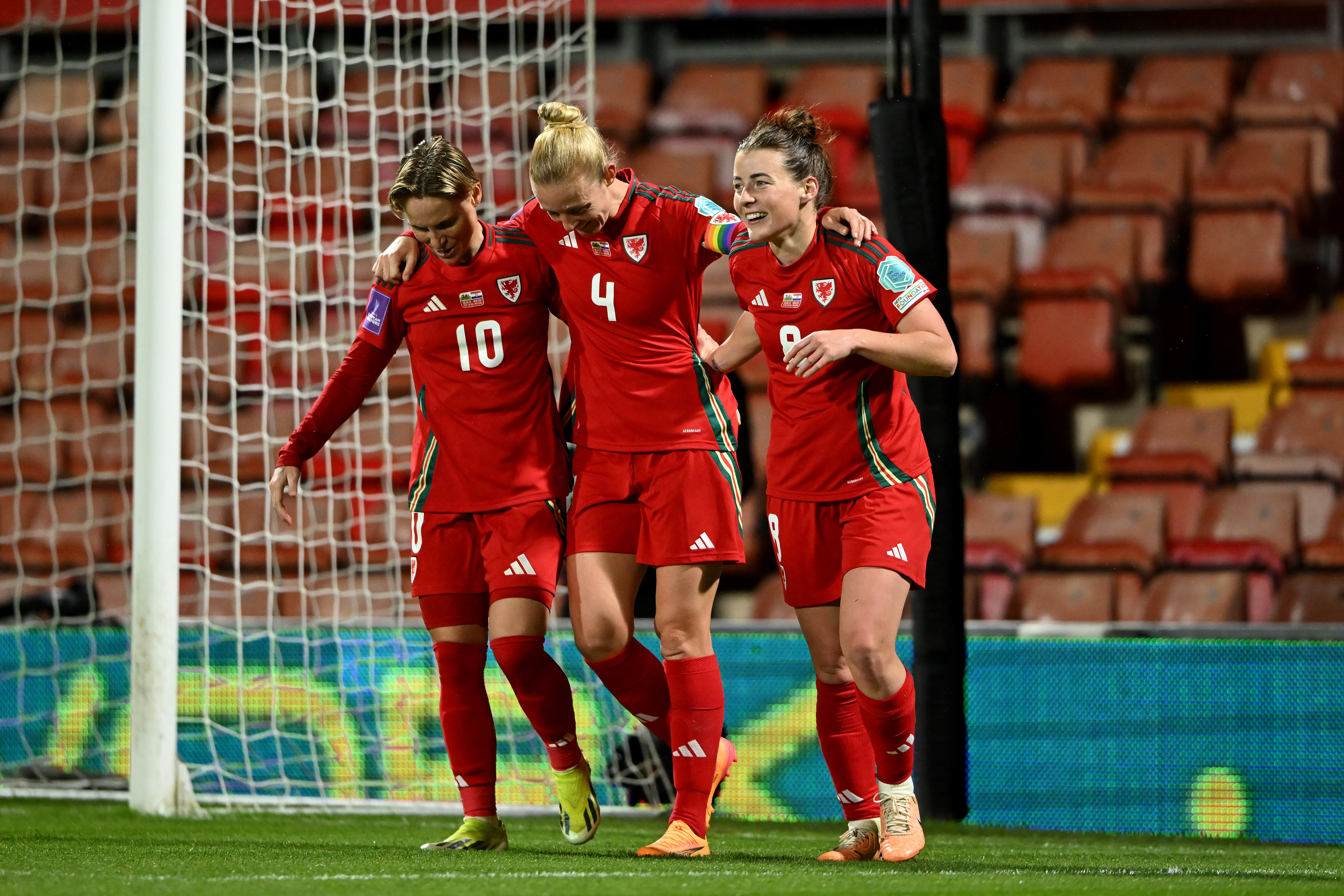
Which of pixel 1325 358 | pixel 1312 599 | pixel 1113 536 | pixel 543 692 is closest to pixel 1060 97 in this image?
pixel 1325 358

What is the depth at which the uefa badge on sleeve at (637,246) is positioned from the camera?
3.84 metres

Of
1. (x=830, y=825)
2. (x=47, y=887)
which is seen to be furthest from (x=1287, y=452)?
(x=47, y=887)

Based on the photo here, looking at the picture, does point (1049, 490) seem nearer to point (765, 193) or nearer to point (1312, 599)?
point (1312, 599)

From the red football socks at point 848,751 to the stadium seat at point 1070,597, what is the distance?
2679 mm

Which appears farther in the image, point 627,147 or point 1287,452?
point 627,147

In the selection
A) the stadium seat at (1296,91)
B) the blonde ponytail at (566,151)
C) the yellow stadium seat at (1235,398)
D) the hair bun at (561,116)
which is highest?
the stadium seat at (1296,91)

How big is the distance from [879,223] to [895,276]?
4721mm

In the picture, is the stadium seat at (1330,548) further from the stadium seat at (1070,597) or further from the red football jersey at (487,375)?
the red football jersey at (487,375)

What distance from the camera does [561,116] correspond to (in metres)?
3.73

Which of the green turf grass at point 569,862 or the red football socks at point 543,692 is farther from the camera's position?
the red football socks at point 543,692

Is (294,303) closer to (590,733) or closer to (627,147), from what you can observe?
(590,733)

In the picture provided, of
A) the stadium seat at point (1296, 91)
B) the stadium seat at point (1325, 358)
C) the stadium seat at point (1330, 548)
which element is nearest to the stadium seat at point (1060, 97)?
the stadium seat at point (1296, 91)

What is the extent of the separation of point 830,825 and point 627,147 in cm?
504

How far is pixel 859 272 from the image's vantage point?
12.2 feet
